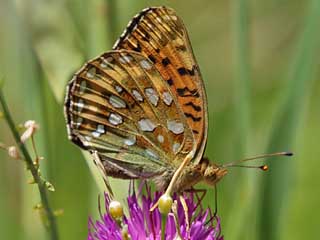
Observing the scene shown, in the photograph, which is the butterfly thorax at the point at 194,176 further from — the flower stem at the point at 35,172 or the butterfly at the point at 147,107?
the flower stem at the point at 35,172

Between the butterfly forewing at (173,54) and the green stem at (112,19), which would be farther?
the green stem at (112,19)

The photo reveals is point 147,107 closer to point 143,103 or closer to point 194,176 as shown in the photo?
point 143,103

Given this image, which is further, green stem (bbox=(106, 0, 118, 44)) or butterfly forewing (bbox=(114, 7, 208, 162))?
green stem (bbox=(106, 0, 118, 44))

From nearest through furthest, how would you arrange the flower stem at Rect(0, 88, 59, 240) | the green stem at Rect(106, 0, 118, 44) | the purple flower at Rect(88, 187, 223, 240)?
1. the flower stem at Rect(0, 88, 59, 240)
2. the purple flower at Rect(88, 187, 223, 240)
3. the green stem at Rect(106, 0, 118, 44)

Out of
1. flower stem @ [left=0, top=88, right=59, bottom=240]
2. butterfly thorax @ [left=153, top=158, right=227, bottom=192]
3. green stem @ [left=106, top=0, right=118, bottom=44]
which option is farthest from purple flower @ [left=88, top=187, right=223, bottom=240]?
green stem @ [left=106, top=0, right=118, bottom=44]

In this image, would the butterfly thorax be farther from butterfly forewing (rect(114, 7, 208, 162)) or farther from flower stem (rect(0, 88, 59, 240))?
flower stem (rect(0, 88, 59, 240))

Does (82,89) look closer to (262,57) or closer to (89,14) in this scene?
(89,14)

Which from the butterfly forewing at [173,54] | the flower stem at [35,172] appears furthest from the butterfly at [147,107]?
the flower stem at [35,172]

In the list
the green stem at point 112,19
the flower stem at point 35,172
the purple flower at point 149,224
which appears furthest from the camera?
the green stem at point 112,19
